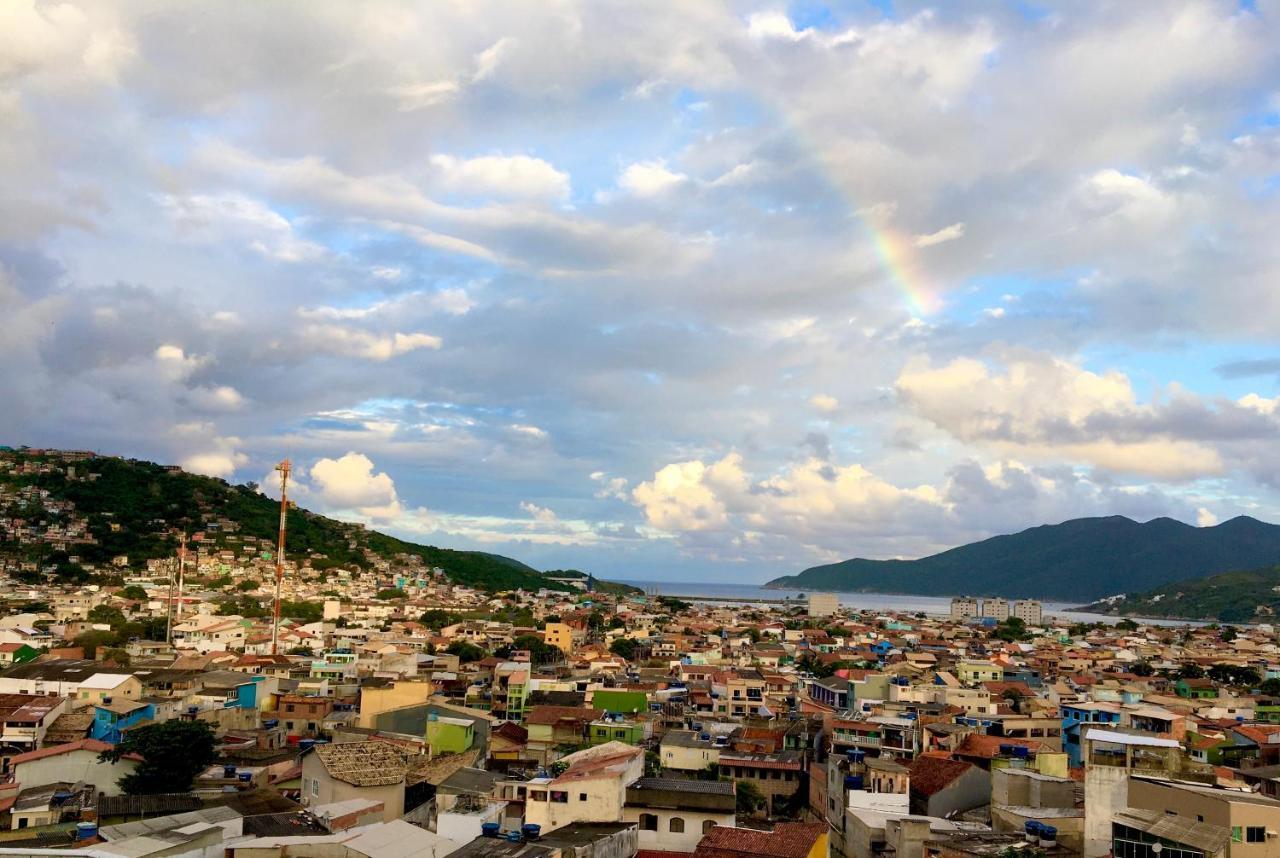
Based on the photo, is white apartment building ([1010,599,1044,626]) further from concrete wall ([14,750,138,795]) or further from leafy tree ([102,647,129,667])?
concrete wall ([14,750,138,795])

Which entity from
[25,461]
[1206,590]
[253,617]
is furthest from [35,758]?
[1206,590]

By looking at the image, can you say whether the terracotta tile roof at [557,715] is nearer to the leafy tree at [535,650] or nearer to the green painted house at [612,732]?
the green painted house at [612,732]

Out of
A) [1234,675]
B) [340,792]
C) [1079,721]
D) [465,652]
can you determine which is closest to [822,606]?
[1234,675]

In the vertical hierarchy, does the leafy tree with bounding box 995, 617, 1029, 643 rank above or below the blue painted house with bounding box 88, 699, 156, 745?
below

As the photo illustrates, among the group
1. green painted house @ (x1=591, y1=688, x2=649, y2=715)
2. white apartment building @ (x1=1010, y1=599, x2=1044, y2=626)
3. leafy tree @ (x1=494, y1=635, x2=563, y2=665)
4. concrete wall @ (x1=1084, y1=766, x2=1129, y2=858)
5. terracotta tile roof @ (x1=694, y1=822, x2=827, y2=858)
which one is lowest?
white apartment building @ (x1=1010, y1=599, x2=1044, y2=626)

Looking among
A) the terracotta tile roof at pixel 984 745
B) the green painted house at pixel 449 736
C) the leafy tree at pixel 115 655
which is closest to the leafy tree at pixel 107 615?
the leafy tree at pixel 115 655

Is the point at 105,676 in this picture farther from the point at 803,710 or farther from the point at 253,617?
the point at 253,617

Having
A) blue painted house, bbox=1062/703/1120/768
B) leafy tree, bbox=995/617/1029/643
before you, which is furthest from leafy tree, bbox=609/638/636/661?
leafy tree, bbox=995/617/1029/643

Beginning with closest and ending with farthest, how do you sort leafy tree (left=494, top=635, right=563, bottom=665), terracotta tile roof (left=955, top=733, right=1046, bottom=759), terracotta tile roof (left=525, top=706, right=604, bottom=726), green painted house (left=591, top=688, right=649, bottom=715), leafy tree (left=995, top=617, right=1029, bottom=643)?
1. terracotta tile roof (left=955, top=733, right=1046, bottom=759)
2. terracotta tile roof (left=525, top=706, right=604, bottom=726)
3. green painted house (left=591, top=688, right=649, bottom=715)
4. leafy tree (left=494, top=635, right=563, bottom=665)
5. leafy tree (left=995, top=617, right=1029, bottom=643)
